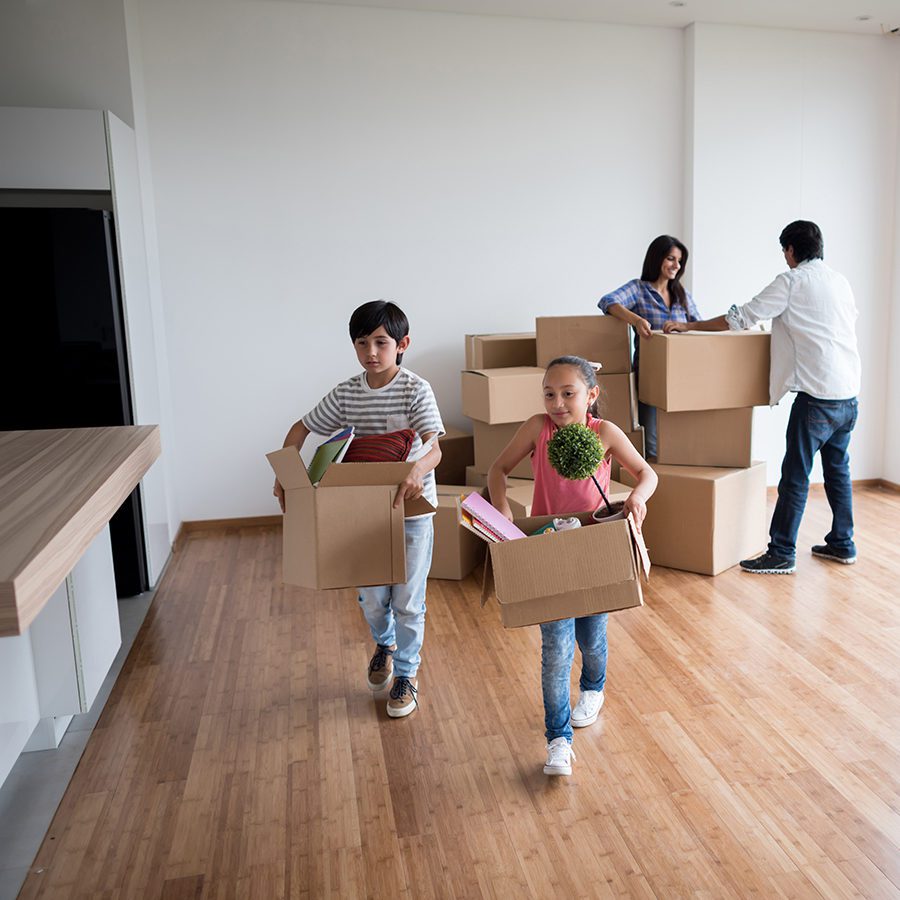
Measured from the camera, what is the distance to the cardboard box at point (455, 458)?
4176mm

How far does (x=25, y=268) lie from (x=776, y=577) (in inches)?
126

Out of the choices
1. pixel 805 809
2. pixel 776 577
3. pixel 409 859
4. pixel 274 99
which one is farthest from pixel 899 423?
pixel 409 859

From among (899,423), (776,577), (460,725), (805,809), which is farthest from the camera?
(899,423)

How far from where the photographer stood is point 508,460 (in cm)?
207

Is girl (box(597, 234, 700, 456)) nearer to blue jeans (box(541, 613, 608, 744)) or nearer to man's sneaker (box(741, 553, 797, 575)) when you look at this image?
man's sneaker (box(741, 553, 797, 575))

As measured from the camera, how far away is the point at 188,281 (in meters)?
4.09

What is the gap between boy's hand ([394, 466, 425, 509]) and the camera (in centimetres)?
197

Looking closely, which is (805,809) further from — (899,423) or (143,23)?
(143,23)

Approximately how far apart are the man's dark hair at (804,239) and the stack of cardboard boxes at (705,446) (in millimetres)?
352

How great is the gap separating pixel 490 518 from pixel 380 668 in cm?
98

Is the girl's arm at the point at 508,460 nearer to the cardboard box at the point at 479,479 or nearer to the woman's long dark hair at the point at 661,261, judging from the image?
the cardboard box at the point at 479,479

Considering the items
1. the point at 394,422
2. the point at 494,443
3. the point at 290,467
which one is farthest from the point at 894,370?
the point at 290,467

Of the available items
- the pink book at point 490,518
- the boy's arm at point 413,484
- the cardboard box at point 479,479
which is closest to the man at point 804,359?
the cardboard box at point 479,479

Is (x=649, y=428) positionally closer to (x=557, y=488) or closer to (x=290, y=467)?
(x=557, y=488)
